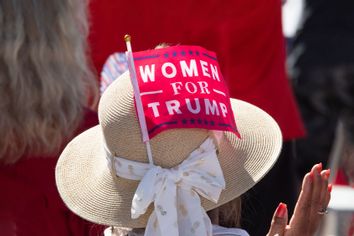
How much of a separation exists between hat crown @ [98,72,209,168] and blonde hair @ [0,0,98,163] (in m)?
0.70

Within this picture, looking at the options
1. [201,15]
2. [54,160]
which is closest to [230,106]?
[54,160]

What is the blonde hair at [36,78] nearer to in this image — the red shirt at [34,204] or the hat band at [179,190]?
the red shirt at [34,204]

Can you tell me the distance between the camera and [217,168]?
2113mm

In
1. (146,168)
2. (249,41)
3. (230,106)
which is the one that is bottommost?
(146,168)

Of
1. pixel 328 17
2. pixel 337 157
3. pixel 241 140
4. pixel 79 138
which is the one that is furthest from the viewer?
pixel 328 17

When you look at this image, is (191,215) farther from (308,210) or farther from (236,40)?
(236,40)

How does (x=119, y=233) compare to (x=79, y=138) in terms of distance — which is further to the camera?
(x=79, y=138)

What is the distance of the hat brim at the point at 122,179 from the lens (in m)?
2.14

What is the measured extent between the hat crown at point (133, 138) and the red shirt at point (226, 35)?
160 centimetres

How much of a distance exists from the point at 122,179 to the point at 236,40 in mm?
1815

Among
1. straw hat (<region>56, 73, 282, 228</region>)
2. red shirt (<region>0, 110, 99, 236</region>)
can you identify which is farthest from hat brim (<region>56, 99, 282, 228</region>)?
red shirt (<region>0, 110, 99, 236</region>)

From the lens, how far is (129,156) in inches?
82.7

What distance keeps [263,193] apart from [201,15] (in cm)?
71

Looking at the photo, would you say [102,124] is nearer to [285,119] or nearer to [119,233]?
[119,233]
